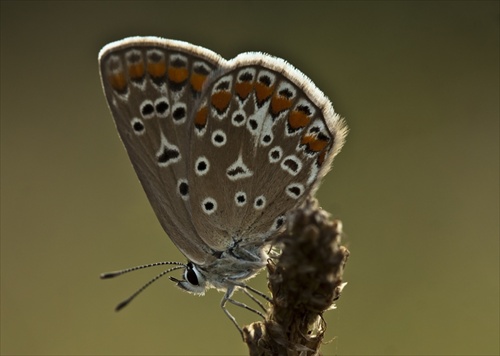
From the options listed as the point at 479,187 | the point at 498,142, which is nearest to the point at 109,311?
the point at 479,187

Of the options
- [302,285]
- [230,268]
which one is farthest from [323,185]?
[302,285]

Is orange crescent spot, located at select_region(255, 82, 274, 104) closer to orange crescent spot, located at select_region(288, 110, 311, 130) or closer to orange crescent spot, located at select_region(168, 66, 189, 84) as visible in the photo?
orange crescent spot, located at select_region(288, 110, 311, 130)

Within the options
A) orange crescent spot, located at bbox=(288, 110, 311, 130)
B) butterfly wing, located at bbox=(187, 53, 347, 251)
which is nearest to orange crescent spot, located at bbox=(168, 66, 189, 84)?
butterfly wing, located at bbox=(187, 53, 347, 251)

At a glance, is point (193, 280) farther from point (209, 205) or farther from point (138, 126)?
point (138, 126)

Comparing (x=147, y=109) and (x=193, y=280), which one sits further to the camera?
(x=193, y=280)

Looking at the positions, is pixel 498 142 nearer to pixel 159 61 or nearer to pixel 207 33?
pixel 207 33

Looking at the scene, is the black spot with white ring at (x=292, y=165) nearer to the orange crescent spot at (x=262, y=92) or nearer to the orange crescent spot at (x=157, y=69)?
the orange crescent spot at (x=262, y=92)
